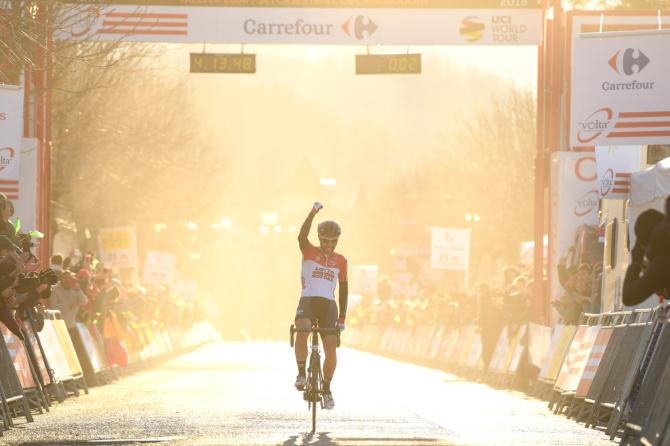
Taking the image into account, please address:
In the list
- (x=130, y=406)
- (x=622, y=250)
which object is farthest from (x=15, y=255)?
(x=622, y=250)

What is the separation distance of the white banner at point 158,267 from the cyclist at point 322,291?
4361 centimetres

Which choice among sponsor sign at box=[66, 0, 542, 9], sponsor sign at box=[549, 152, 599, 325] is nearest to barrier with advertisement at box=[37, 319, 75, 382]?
sponsor sign at box=[66, 0, 542, 9]

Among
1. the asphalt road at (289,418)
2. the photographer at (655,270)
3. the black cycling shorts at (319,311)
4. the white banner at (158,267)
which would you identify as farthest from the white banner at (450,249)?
the photographer at (655,270)

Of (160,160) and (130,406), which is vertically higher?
(160,160)

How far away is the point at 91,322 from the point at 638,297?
1823cm

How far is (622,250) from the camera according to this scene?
2272 centimetres

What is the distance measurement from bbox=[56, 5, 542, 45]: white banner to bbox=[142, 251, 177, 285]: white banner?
100 ft

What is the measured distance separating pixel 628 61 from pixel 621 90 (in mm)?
418

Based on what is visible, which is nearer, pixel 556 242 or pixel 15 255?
pixel 15 255

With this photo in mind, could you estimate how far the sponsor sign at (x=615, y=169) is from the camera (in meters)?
22.1

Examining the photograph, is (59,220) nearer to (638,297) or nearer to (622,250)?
(622,250)

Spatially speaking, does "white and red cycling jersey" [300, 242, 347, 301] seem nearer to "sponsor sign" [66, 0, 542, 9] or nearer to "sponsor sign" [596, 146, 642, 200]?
"sponsor sign" [596, 146, 642, 200]

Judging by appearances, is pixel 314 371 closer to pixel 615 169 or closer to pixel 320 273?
pixel 320 273

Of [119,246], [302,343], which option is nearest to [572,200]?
[302,343]
